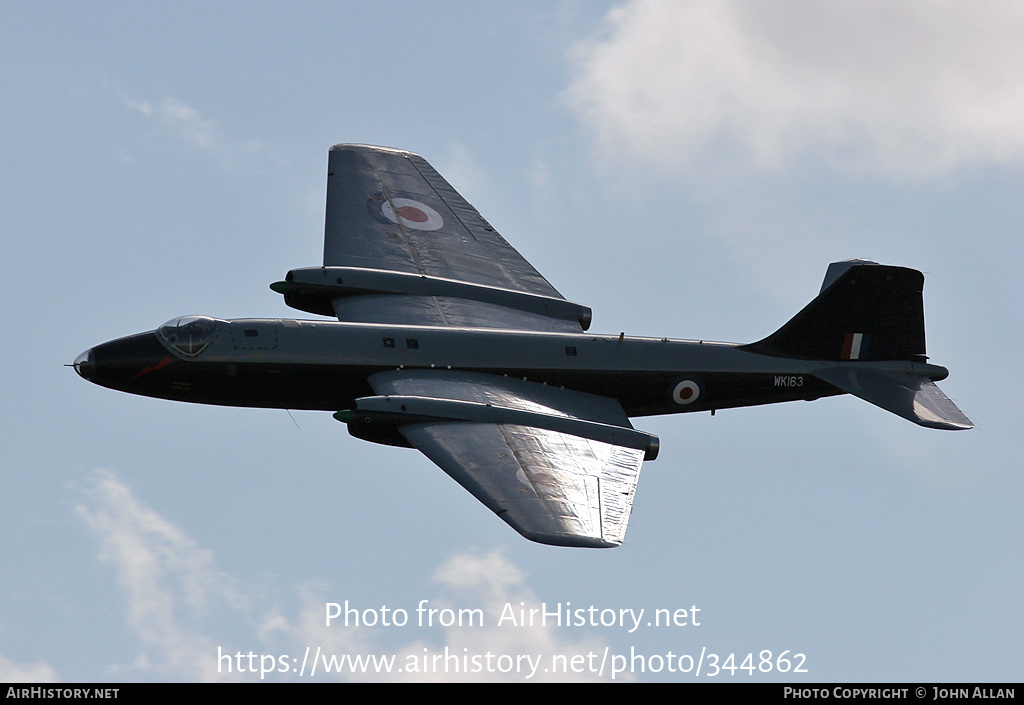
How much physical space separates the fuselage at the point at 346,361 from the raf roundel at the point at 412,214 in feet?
22.4

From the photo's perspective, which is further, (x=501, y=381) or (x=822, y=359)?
(x=822, y=359)

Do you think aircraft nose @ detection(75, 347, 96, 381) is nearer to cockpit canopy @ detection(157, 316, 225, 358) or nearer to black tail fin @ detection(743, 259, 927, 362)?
cockpit canopy @ detection(157, 316, 225, 358)

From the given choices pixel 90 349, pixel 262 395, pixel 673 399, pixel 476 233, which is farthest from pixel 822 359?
pixel 90 349

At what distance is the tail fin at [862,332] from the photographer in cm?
3806

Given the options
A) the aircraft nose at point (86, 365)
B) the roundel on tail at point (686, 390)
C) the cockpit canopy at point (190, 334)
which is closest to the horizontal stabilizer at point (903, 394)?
the roundel on tail at point (686, 390)

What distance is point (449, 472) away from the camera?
31953 mm

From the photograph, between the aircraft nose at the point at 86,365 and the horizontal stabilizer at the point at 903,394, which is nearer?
the aircraft nose at the point at 86,365

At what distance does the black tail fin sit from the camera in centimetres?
3809

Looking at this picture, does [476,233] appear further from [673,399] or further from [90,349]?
[90,349]

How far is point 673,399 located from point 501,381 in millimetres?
4870

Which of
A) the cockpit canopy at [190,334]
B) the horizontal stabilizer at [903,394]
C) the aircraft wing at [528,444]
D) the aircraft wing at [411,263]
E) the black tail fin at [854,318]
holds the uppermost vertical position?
the aircraft wing at [411,263]

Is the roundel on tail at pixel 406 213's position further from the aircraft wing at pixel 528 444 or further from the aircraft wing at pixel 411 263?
the aircraft wing at pixel 528 444

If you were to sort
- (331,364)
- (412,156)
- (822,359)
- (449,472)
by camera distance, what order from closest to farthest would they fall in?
(449,472), (331,364), (822,359), (412,156)

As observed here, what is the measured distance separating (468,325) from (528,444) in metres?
5.46
